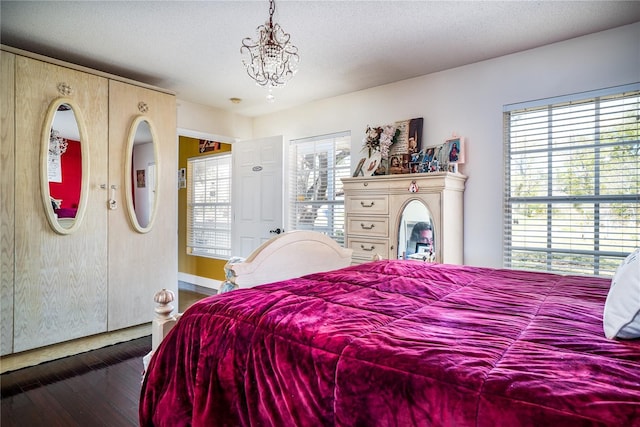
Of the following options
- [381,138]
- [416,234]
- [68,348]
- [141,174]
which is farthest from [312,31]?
[68,348]

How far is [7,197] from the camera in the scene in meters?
2.67

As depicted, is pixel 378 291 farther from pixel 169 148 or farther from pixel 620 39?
pixel 169 148

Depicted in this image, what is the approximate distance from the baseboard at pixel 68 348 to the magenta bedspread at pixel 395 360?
2080 millimetres

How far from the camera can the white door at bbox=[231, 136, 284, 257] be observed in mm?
4418

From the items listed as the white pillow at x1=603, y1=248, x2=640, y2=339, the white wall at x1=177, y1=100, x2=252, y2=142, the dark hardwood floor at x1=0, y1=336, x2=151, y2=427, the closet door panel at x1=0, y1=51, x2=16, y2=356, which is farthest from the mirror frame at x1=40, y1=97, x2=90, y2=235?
the white pillow at x1=603, y1=248, x2=640, y2=339

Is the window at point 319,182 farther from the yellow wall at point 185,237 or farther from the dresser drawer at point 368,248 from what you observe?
the yellow wall at point 185,237

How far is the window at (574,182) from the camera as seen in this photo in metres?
2.59

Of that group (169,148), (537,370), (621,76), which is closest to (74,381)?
(169,148)

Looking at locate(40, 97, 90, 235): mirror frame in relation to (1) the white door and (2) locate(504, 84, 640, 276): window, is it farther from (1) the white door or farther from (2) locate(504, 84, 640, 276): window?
(2) locate(504, 84, 640, 276): window

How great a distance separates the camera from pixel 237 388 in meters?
1.13

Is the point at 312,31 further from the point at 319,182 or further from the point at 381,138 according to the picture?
the point at 319,182

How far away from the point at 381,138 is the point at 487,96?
1019 mm

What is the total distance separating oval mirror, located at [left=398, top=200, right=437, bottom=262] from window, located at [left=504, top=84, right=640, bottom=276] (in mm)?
650

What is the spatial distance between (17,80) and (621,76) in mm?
4459
